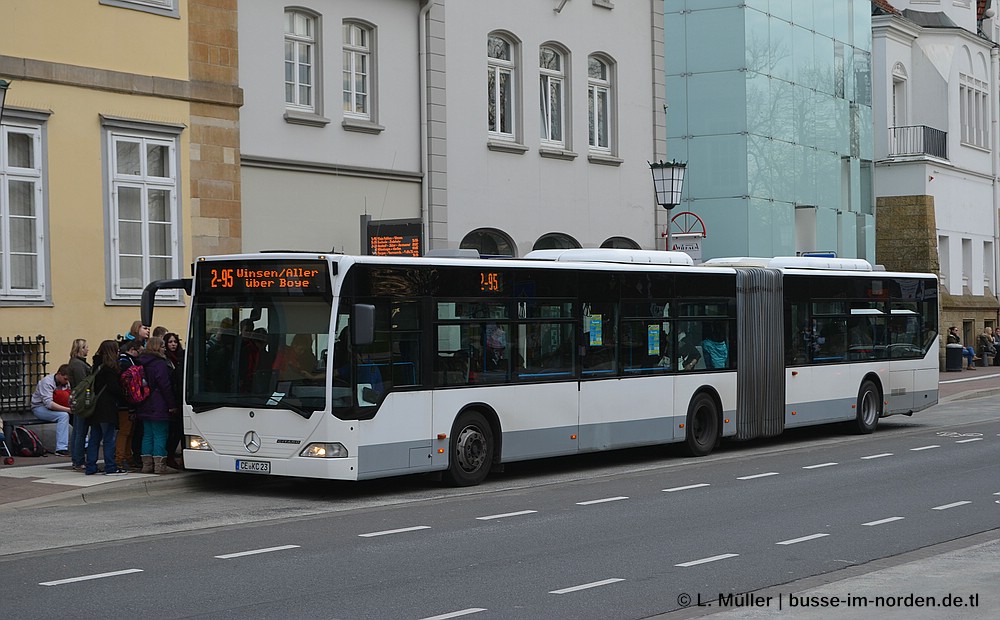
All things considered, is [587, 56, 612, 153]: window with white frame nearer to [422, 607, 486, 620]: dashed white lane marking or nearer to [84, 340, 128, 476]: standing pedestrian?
[84, 340, 128, 476]: standing pedestrian


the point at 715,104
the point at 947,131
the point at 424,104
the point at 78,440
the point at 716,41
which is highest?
the point at 716,41

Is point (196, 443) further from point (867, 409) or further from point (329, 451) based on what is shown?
point (867, 409)

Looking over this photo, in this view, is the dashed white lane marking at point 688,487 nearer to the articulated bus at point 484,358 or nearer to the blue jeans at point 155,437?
the articulated bus at point 484,358

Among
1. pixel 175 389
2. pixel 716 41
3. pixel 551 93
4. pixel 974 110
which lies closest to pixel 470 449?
pixel 175 389

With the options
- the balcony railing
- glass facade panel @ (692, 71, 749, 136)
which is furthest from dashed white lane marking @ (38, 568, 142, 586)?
the balcony railing

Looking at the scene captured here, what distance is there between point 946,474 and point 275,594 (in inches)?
413

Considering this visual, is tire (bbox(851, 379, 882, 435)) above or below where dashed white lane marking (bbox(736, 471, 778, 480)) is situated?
above

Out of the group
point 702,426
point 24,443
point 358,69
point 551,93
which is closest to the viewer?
point 24,443

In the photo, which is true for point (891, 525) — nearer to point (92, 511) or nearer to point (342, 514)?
point (342, 514)

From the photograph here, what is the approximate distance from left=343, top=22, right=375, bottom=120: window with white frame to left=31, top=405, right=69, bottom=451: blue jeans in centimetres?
822

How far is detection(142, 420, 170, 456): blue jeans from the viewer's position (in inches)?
644

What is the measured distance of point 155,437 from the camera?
1639 centimetres

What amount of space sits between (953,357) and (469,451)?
31.2 meters

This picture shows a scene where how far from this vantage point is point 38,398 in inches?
755
